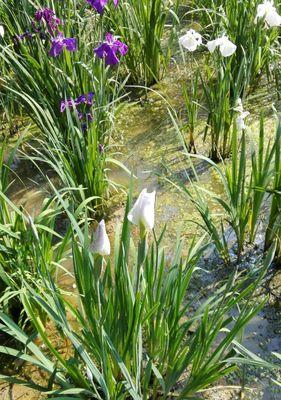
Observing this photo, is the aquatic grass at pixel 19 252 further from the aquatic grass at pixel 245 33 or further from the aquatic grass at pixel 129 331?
the aquatic grass at pixel 245 33

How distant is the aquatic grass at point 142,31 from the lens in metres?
3.16

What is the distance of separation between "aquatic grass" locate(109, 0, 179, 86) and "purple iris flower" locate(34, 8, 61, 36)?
72 cm

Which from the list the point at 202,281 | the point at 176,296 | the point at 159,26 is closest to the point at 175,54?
the point at 159,26

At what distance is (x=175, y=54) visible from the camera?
3.75 meters

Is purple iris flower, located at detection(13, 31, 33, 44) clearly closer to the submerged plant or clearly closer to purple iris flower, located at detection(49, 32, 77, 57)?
purple iris flower, located at detection(49, 32, 77, 57)

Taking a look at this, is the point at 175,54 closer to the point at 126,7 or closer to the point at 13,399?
the point at 126,7

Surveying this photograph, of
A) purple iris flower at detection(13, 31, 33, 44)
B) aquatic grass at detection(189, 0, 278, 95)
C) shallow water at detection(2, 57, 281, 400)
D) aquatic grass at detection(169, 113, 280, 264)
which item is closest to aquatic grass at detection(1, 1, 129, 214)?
purple iris flower at detection(13, 31, 33, 44)

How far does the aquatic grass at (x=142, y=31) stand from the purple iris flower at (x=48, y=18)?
0.72m

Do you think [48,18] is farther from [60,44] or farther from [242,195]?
[242,195]

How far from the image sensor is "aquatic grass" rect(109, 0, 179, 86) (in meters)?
3.16

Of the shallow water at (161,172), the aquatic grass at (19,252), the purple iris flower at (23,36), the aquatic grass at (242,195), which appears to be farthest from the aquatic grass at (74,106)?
the aquatic grass at (242,195)

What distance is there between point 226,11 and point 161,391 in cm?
228

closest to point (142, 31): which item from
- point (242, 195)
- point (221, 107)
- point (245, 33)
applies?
point (245, 33)

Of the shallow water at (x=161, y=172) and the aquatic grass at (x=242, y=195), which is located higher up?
the aquatic grass at (x=242, y=195)
